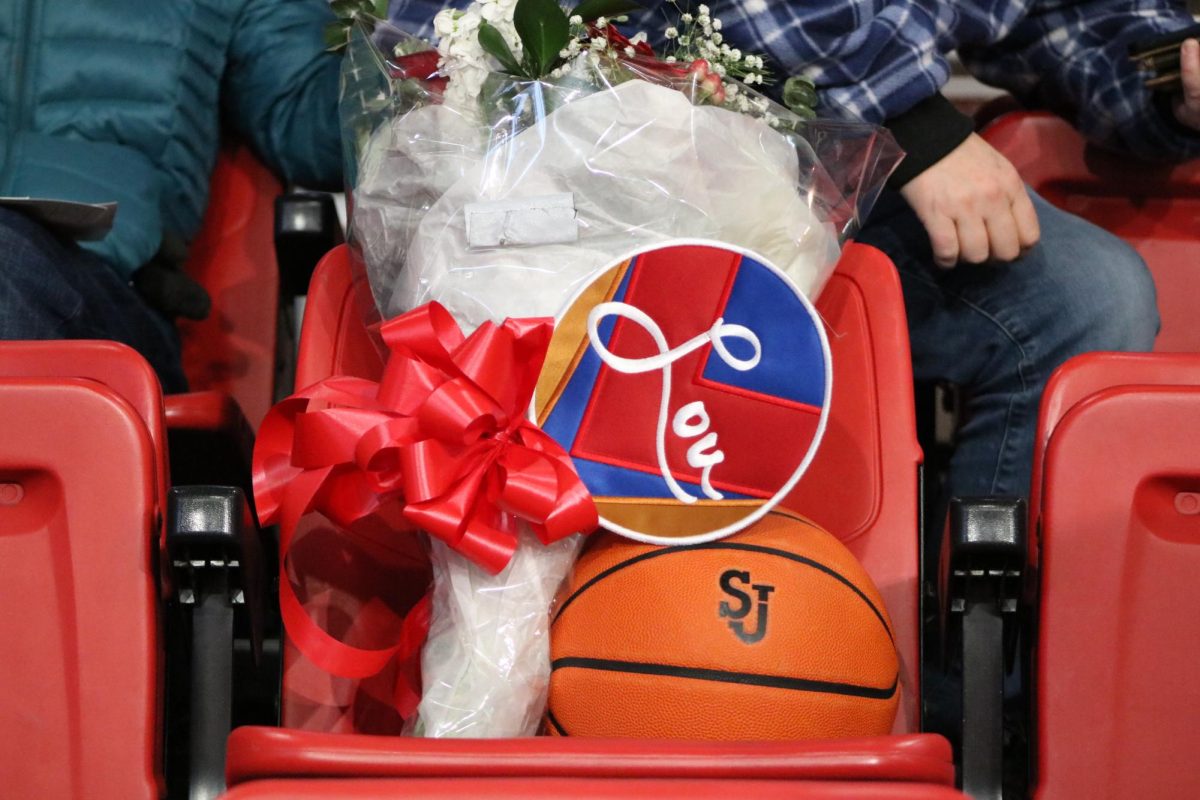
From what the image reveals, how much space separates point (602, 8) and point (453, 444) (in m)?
0.33

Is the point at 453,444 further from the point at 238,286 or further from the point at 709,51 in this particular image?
the point at 238,286

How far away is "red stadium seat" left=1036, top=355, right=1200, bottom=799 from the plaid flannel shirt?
38 centimetres

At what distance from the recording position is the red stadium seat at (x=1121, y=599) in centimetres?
90

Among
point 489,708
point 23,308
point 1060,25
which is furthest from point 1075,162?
point 23,308

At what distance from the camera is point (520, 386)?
0.88 metres

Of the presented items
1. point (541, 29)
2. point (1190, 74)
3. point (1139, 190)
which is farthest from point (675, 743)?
point (1139, 190)

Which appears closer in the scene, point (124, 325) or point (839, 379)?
point (839, 379)

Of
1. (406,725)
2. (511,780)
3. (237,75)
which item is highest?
(237,75)

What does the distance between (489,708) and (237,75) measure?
0.96 metres

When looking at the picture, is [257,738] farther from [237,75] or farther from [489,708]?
[237,75]

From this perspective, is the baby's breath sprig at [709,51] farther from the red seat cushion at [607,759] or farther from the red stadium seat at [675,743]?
the red seat cushion at [607,759]

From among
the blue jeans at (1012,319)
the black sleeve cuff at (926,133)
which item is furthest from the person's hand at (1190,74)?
the black sleeve cuff at (926,133)

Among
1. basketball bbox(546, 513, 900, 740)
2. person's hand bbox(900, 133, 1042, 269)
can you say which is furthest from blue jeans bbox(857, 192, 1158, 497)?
basketball bbox(546, 513, 900, 740)

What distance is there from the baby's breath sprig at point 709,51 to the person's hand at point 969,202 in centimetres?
22
